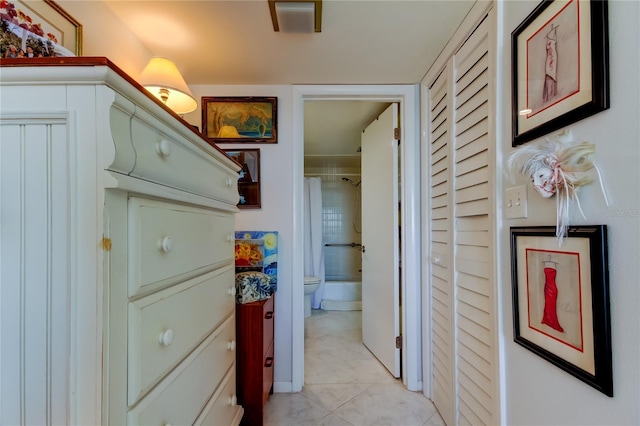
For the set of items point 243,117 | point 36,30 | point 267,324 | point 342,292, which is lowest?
point 342,292

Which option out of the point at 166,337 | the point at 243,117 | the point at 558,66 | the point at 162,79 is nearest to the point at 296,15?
the point at 162,79

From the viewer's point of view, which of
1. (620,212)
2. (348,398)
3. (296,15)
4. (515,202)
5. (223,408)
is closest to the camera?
(620,212)

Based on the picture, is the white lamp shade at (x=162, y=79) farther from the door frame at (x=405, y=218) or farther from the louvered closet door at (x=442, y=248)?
the louvered closet door at (x=442, y=248)

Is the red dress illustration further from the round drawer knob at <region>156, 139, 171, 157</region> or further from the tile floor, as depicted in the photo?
the tile floor

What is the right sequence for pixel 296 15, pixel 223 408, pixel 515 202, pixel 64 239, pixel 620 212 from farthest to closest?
1. pixel 296 15
2. pixel 223 408
3. pixel 515 202
4. pixel 620 212
5. pixel 64 239

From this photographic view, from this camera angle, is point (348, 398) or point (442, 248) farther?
point (348, 398)

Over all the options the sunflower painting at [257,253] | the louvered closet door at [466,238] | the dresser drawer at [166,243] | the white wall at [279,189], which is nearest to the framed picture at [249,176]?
the white wall at [279,189]

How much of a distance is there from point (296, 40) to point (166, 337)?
1.50 meters

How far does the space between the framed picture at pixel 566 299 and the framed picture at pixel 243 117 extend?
5.45 ft

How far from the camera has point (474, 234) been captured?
138 cm

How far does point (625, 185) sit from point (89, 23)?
192cm

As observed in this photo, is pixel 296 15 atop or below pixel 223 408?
atop

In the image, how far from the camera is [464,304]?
1.46m

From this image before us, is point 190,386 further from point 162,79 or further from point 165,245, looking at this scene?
point 162,79
